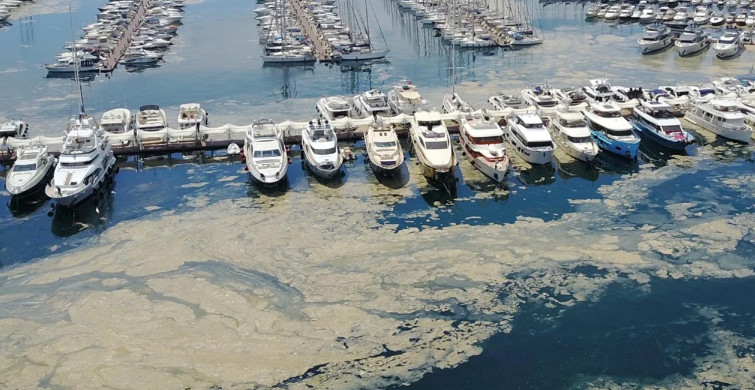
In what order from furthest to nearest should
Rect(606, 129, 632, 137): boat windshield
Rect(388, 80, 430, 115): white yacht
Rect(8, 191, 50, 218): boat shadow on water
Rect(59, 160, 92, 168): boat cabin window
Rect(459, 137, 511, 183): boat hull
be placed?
Rect(388, 80, 430, 115): white yacht → Rect(606, 129, 632, 137): boat windshield → Rect(459, 137, 511, 183): boat hull → Rect(59, 160, 92, 168): boat cabin window → Rect(8, 191, 50, 218): boat shadow on water

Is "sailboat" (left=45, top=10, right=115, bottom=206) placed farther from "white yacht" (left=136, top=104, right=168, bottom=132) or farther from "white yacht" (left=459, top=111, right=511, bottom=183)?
"white yacht" (left=459, top=111, right=511, bottom=183)

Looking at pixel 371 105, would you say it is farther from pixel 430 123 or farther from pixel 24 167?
pixel 24 167

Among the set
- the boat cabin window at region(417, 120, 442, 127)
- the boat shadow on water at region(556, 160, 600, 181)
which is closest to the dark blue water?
the boat shadow on water at region(556, 160, 600, 181)

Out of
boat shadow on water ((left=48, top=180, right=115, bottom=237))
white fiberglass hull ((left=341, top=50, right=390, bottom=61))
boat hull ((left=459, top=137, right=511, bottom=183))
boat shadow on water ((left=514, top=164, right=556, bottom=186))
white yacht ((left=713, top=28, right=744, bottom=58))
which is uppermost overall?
white yacht ((left=713, top=28, right=744, bottom=58))

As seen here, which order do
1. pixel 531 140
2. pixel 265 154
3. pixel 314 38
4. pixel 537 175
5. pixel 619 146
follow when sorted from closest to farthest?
pixel 265 154 → pixel 537 175 → pixel 531 140 → pixel 619 146 → pixel 314 38

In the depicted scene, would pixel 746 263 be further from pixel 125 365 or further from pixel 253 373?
pixel 125 365

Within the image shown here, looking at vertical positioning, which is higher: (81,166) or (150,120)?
(150,120)

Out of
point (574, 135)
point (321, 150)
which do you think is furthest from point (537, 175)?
point (321, 150)

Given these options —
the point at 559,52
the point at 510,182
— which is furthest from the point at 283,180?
the point at 559,52
